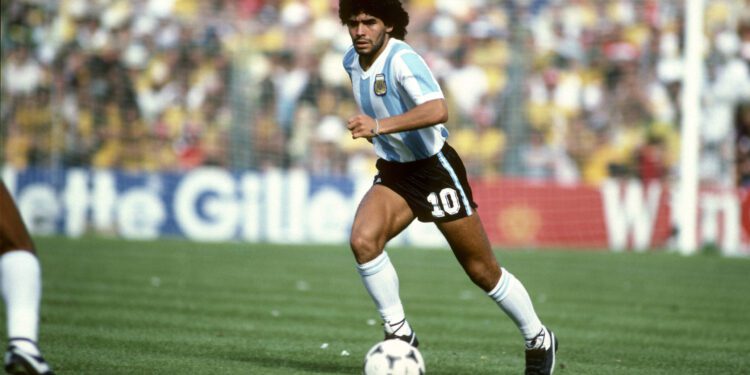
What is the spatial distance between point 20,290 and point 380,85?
262cm

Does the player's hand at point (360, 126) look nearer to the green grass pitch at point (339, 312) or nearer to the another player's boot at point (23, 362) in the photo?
the green grass pitch at point (339, 312)

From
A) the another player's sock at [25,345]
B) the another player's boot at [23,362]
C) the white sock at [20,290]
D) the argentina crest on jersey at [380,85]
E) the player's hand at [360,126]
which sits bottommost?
the another player's boot at [23,362]

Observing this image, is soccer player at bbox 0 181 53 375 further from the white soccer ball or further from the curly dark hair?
Result: the curly dark hair

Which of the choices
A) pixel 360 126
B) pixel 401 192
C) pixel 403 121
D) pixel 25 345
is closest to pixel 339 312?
pixel 401 192

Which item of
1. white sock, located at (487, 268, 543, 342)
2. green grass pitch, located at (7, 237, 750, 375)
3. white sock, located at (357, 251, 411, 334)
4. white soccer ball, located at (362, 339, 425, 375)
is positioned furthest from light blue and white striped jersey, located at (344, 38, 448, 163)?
green grass pitch, located at (7, 237, 750, 375)

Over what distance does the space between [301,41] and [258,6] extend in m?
1.59

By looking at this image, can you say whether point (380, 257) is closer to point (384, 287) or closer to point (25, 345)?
point (384, 287)

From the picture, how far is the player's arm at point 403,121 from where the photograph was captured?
6.95 m

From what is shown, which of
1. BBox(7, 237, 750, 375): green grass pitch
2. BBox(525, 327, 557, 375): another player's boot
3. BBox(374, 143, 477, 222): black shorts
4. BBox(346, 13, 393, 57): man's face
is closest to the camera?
BBox(346, 13, 393, 57): man's face

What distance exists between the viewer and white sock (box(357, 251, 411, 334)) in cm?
754

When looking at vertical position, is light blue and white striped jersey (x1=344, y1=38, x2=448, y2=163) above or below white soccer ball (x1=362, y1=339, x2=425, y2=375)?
above

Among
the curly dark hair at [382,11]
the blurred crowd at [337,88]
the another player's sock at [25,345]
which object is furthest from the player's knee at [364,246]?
the blurred crowd at [337,88]

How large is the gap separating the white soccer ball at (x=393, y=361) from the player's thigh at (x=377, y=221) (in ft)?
2.27

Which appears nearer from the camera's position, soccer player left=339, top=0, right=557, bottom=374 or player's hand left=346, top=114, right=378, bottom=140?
player's hand left=346, top=114, right=378, bottom=140
